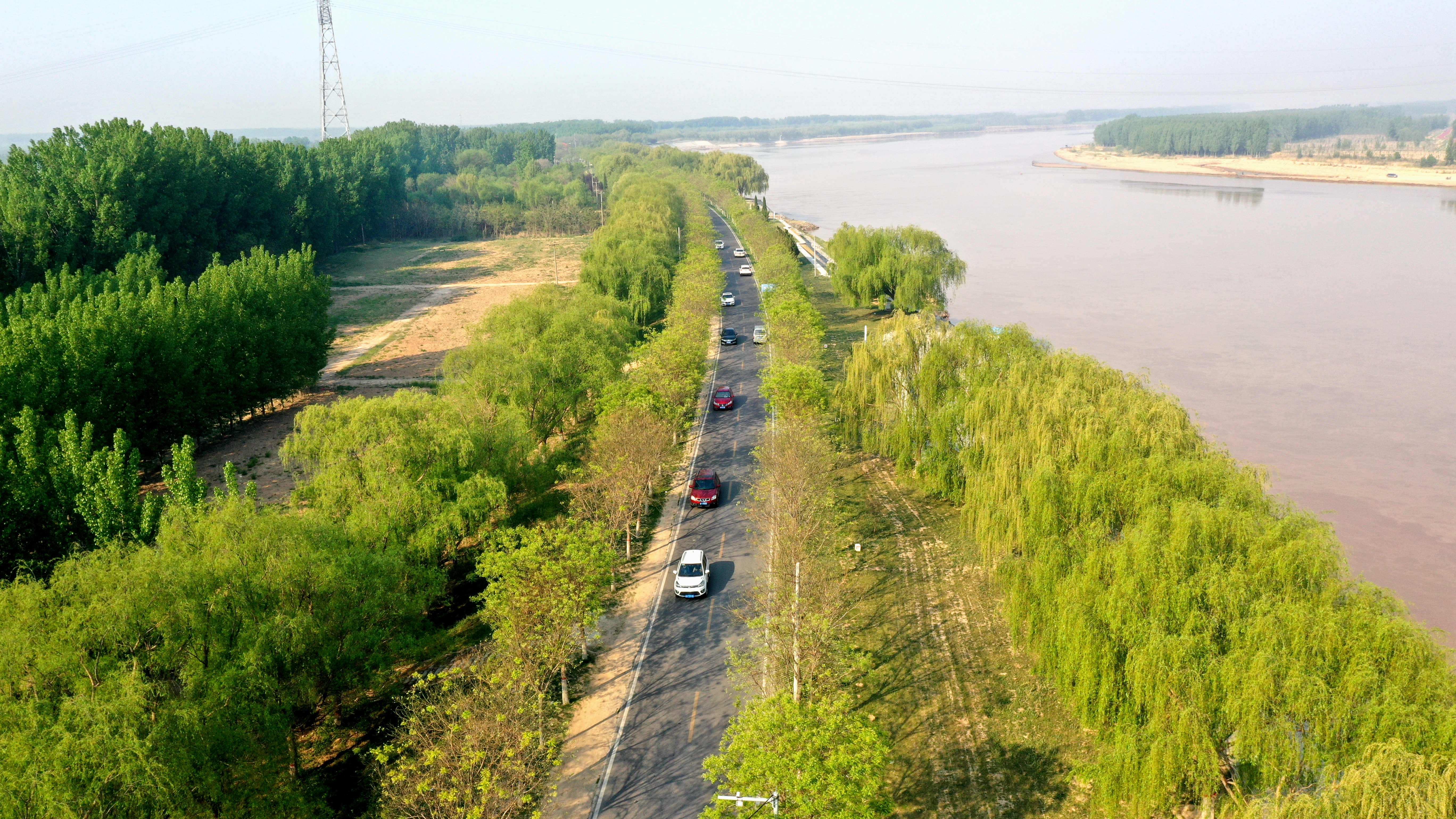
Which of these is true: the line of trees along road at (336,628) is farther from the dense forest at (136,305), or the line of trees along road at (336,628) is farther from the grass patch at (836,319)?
the grass patch at (836,319)

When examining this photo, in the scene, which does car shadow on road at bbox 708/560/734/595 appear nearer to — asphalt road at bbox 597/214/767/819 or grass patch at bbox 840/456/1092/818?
asphalt road at bbox 597/214/767/819

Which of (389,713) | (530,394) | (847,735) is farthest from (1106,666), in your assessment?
(530,394)

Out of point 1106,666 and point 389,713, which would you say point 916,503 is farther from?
point 389,713

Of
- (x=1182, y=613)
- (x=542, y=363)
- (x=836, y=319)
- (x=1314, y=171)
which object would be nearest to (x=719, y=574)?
(x=1182, y=613)

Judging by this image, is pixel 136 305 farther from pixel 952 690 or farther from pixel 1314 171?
pixel 1314 171

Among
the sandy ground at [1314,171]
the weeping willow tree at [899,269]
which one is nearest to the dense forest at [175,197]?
the weeping willow tree at [899,269]

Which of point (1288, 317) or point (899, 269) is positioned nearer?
point (1288, 317)
